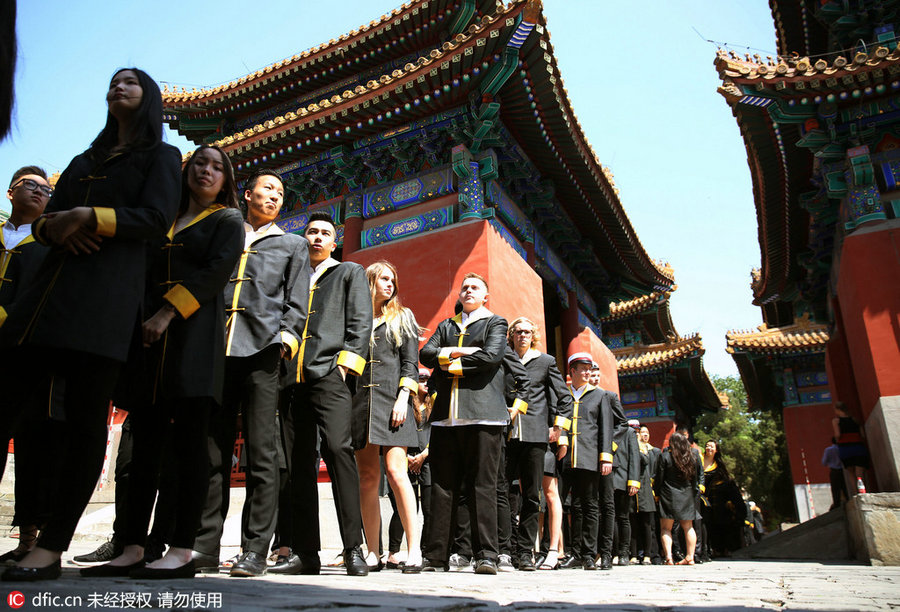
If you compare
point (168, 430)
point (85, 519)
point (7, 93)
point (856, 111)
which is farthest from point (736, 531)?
point (7, 93)

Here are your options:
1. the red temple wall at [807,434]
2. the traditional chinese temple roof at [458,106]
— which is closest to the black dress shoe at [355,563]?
the traditional chinese temple roof at [458,106]

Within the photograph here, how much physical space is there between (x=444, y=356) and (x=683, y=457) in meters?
4.54

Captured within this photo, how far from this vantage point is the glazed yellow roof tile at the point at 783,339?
55.2 ft

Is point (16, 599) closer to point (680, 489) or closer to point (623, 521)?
point (623, 521)

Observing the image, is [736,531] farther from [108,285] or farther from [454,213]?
[108,285]

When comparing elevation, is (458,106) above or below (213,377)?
above

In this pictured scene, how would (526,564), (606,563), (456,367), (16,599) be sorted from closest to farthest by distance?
1. (16,599)
2. (456,367)
3. (526,564)
4. (606,563)

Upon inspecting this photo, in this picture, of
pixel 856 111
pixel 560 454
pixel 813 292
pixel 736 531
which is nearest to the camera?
pixel 560 454

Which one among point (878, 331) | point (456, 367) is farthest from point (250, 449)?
point (878, 331)

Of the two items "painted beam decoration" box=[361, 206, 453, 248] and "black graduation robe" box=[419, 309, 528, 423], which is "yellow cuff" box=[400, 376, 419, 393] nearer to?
"black graduation robe" box=[419, 309, 528, 423]

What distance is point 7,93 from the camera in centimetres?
208

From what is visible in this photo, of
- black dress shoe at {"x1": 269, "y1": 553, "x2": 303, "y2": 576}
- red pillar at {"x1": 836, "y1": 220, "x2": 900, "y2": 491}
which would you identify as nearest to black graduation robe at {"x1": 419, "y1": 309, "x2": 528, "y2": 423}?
black dress shoe at {"x1": 269, "y1": 553, "x2": 303, "y2": 576}

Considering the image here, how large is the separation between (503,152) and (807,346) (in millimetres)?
12279

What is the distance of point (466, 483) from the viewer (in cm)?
396
